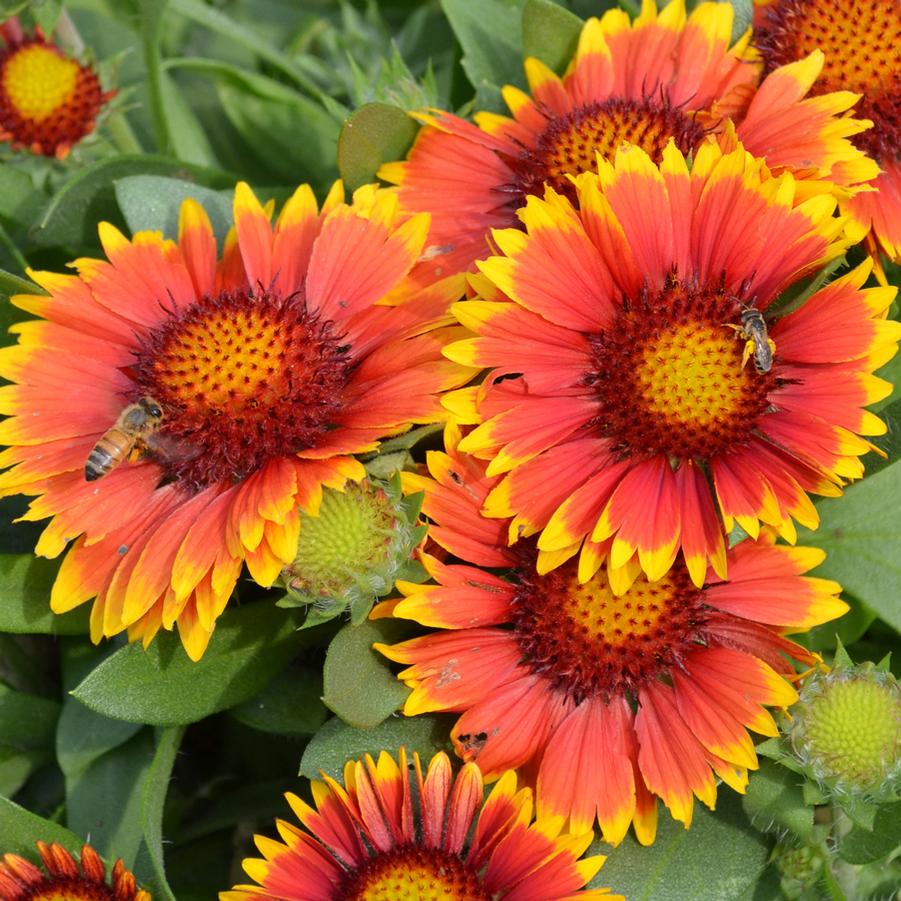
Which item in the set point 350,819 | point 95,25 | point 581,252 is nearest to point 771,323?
point 581,252

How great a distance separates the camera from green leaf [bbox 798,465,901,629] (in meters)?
1.41

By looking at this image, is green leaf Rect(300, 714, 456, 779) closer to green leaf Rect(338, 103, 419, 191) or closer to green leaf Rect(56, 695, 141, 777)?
green leaf Rect(56, 695, 141, 777)

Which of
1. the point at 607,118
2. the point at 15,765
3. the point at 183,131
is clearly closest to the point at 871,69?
the point at 607,118

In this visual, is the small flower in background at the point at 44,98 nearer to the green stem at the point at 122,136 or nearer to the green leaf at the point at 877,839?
the green stem at the point at 122,136

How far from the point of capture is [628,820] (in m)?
1.26

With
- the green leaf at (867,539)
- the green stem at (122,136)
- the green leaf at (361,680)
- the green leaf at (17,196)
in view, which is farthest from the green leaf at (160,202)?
the green leaf at (867,539)

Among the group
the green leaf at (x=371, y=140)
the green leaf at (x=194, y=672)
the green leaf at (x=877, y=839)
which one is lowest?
the green leaf at (x=877, y=839)

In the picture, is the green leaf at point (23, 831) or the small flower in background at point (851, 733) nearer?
the small flower in background at point (851, 733)

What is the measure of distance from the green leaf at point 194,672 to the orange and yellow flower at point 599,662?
23 cm

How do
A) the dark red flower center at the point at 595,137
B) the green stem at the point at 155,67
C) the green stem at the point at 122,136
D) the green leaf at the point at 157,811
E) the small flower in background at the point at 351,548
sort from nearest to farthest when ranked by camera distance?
the small flower in background at the point at 351,548, the green leaf at the point at 157,811, the dark red flower center at the point at 595,137, the green stem at the point at 155,67, the green stem at the point at 122,136

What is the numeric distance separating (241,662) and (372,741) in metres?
0.20

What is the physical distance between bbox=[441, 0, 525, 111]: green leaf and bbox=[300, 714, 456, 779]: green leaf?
0.88 metres

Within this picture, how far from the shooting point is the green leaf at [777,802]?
1.28 metres

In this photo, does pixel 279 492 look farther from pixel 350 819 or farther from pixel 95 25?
pixel 95 25
